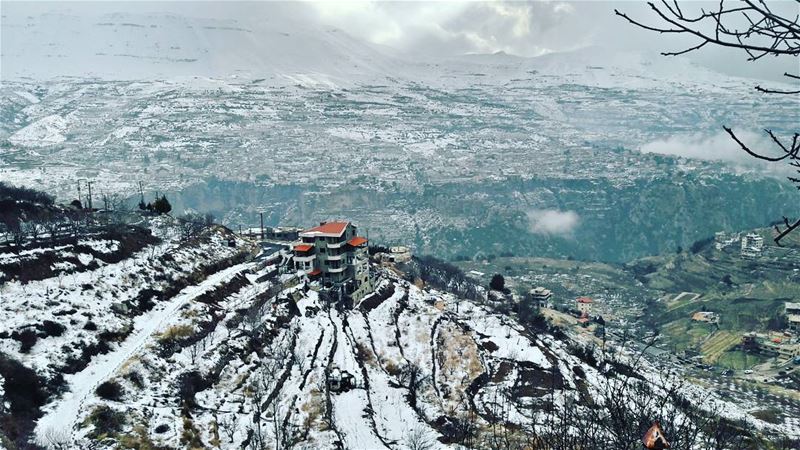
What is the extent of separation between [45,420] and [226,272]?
25.6m

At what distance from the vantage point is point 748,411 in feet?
177

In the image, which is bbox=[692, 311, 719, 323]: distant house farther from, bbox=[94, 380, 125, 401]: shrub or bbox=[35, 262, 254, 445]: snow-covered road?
bbox=[94, 380, 125, 401]: shrub

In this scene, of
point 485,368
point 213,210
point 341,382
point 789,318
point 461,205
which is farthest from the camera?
point 461,205

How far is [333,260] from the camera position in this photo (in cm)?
5316

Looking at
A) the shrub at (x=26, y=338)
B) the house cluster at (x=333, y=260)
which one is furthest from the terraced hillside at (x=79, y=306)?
the house cluster at (x=333, y=260)

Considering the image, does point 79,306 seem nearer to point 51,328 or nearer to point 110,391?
point 51,328

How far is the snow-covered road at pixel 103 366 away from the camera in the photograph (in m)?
26.0

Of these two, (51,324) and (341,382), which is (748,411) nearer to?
(341,382)

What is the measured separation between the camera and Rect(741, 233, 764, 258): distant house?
124312 mm

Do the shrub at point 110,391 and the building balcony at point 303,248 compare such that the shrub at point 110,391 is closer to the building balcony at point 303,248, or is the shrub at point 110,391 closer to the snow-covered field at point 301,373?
the snow-covered field at point 301,373

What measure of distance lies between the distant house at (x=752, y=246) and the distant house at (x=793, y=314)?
106ft

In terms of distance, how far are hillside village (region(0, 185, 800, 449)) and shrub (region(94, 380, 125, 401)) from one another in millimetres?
139

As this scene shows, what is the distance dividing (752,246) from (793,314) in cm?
4044

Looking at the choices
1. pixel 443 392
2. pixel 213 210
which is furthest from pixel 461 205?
pixel 443 392
